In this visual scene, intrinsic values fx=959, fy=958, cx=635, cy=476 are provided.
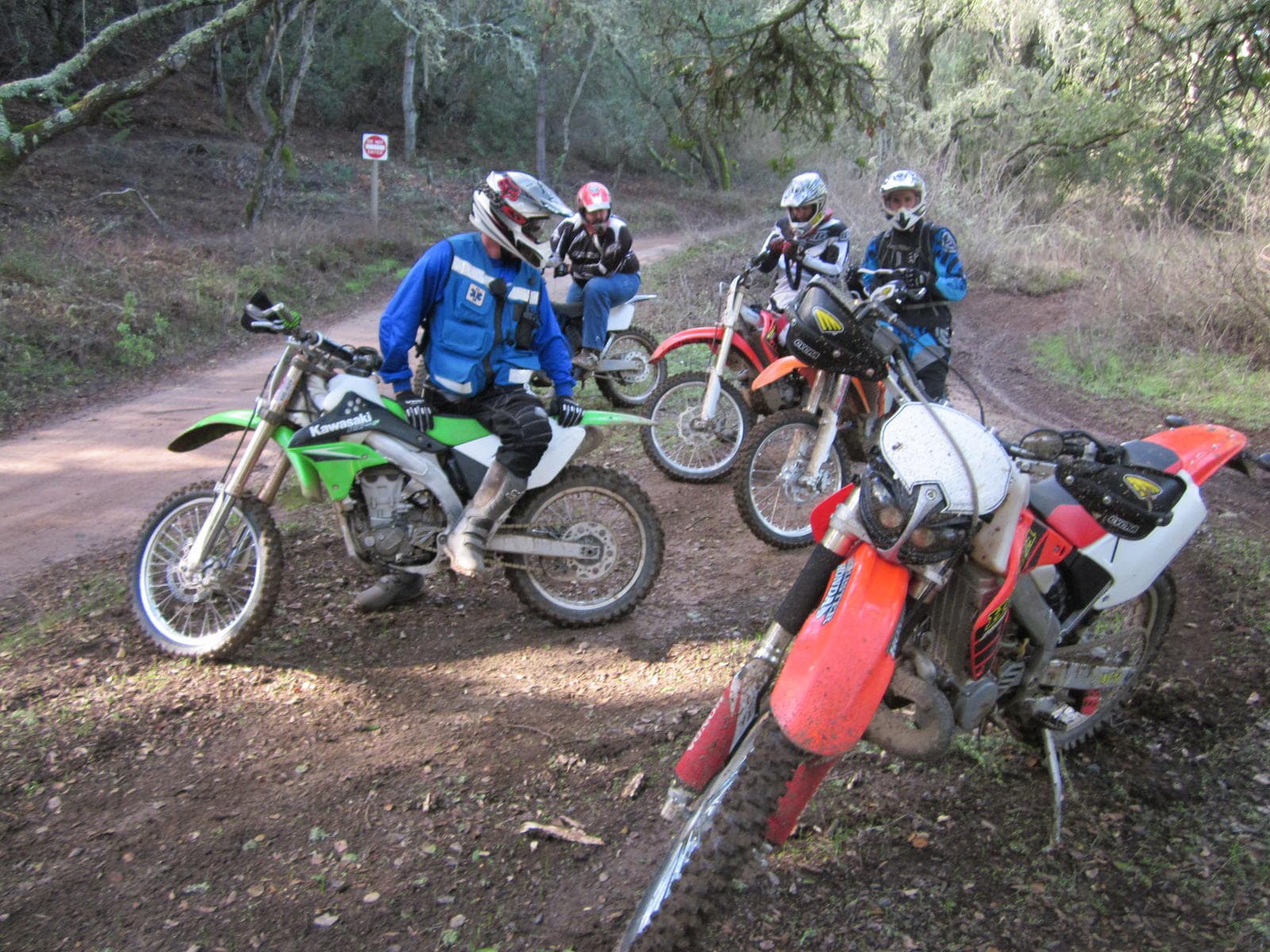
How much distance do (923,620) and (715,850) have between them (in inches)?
37.9

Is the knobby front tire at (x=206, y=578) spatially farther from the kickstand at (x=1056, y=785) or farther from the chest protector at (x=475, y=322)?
the kickstand at (x=1056, y=785)

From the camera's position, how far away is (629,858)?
2.88m

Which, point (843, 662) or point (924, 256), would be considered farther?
point (924, 256)

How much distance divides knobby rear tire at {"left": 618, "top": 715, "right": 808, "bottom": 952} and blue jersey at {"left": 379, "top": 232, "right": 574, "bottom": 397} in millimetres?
2687

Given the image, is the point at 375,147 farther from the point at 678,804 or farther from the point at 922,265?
the point at 678,804

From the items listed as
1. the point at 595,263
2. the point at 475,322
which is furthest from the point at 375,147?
the point at 475,322

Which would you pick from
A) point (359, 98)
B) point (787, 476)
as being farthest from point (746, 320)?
point (359, 98)

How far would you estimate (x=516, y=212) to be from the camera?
14.1 feet

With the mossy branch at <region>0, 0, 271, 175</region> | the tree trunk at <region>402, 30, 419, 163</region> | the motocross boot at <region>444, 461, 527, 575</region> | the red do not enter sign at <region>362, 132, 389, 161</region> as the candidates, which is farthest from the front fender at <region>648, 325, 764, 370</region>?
the tree trunk at <region>402, 30, 419, 163</region>

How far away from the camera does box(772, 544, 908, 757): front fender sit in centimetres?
219

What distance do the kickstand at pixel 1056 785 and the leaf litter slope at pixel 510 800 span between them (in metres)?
0.05

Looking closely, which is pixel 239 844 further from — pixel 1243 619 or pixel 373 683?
pixel 1243 619

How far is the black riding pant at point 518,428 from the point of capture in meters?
4.29

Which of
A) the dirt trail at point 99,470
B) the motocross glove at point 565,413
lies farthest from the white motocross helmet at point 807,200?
the dirt trail at point 99,470
